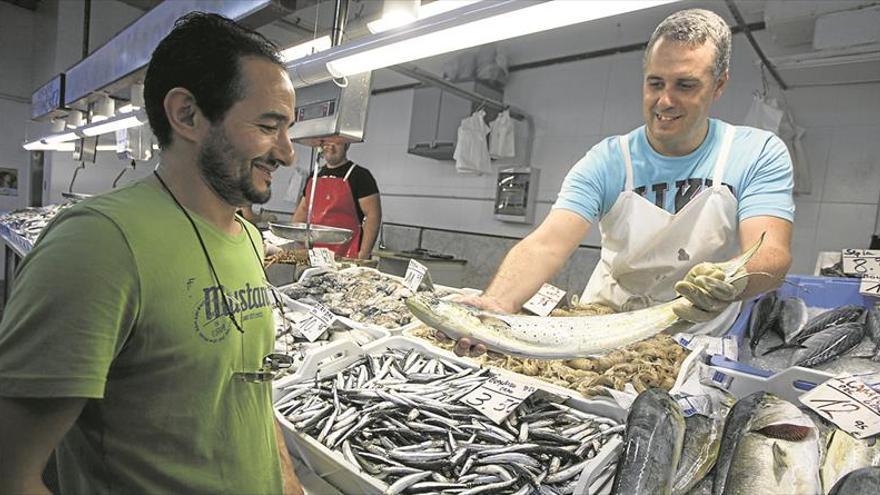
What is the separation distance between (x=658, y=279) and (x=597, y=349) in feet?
4.13

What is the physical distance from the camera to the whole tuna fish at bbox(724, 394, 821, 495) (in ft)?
3.90

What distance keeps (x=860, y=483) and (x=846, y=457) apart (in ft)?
0.90

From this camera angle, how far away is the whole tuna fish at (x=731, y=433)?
1.33 m

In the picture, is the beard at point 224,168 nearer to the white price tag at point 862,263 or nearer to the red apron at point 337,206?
the white price tag at point 862,263

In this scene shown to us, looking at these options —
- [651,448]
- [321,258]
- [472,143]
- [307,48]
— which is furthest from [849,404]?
[472,143]

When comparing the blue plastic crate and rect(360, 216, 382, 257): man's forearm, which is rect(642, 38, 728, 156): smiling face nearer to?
the blue plastic crate

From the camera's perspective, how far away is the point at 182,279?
1.18 m

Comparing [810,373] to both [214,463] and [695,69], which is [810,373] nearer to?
[695,69]

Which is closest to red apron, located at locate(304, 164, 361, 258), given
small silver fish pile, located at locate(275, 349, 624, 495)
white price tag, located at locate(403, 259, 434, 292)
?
white price tag, located at locate(403, 259, 434, 292)

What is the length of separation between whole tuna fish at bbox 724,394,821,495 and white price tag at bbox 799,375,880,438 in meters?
0.17

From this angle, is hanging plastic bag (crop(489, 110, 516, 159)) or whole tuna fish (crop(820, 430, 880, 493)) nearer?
whole tuna fish (crop(820, 430, 880, 493))

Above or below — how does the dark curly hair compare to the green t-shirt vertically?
above

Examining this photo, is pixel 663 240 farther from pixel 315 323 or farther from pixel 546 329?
pixel 315 323

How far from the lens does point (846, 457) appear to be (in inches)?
52.1
